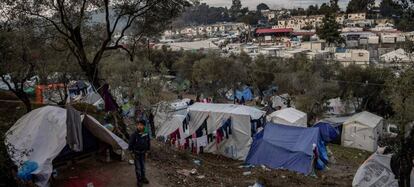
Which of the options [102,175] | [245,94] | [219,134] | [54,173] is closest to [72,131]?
[54,173]

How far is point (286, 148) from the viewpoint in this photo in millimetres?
14086

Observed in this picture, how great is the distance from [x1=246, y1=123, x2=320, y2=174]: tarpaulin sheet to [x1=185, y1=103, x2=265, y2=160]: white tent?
0.59 metres

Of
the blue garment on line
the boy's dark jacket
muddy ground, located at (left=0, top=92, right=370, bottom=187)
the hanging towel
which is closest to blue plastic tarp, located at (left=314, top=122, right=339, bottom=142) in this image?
muddy ground, located at (left=0, top=92, right=370, bottom=187)

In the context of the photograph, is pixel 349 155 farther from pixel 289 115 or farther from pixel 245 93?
pixel 245 93

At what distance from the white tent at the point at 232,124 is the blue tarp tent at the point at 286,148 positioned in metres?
0.57

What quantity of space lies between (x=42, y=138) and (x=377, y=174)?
317 inches

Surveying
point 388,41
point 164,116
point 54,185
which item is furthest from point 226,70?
point 388,41

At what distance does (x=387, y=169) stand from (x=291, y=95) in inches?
863

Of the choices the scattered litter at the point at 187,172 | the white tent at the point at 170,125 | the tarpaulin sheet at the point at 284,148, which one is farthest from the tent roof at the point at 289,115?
the scattered litter at the point at 187,172

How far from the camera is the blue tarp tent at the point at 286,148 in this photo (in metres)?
13.8

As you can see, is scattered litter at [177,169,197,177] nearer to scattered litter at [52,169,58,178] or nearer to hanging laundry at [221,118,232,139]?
scattered litter at [52,169,58,178]

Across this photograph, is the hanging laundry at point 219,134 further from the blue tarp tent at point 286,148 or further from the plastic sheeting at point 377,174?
the plastic sheeting at point 377,174

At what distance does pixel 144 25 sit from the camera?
1295 centimetres

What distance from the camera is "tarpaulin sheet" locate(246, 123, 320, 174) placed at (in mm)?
13773
